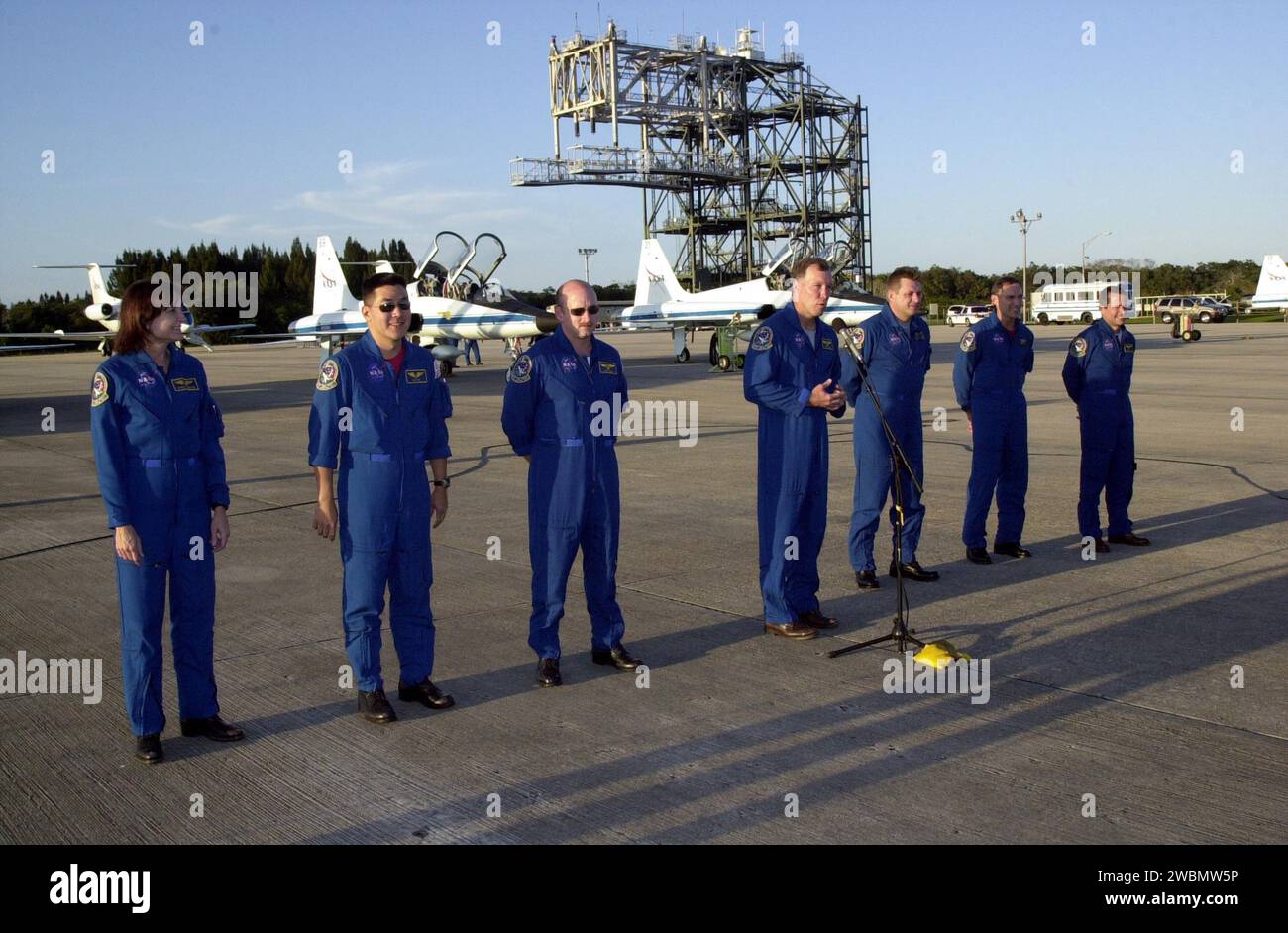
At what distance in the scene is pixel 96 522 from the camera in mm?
10492

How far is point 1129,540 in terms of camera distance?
845cm

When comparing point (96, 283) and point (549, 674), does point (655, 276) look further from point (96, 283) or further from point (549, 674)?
point (549, 674)

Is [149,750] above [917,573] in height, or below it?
below

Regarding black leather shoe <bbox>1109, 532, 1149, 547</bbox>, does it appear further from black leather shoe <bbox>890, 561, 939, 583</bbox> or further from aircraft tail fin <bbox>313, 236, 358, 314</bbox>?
aircraft tail fin <bbox>313, 236, 358, 314</bbox>

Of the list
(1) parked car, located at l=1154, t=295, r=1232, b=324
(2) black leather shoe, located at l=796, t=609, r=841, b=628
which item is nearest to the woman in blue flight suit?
(2) black leather shoe, located at l=796, t=609, r=841, b=628

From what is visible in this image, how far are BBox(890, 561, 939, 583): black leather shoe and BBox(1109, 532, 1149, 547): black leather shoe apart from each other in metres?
1.90

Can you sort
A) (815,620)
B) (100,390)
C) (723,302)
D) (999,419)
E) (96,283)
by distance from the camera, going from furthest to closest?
(96,283), (723,302), (999,419), (815,620), (100,390)

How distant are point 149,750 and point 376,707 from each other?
983 millimetres

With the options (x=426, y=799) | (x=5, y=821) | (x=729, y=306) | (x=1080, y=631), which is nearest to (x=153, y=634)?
(x=5, y=821)

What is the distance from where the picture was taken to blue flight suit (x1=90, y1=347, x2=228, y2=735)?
181 inches

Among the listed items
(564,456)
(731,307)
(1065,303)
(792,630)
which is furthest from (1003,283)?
(1065,303)

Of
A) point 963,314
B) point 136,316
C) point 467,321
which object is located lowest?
point 136,316

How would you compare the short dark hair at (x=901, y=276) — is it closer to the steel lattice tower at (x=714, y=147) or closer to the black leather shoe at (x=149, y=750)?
the black leather shoe at (x=149, y=750)

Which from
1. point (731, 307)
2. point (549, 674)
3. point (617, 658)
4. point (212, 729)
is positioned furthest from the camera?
point (731, 307)
